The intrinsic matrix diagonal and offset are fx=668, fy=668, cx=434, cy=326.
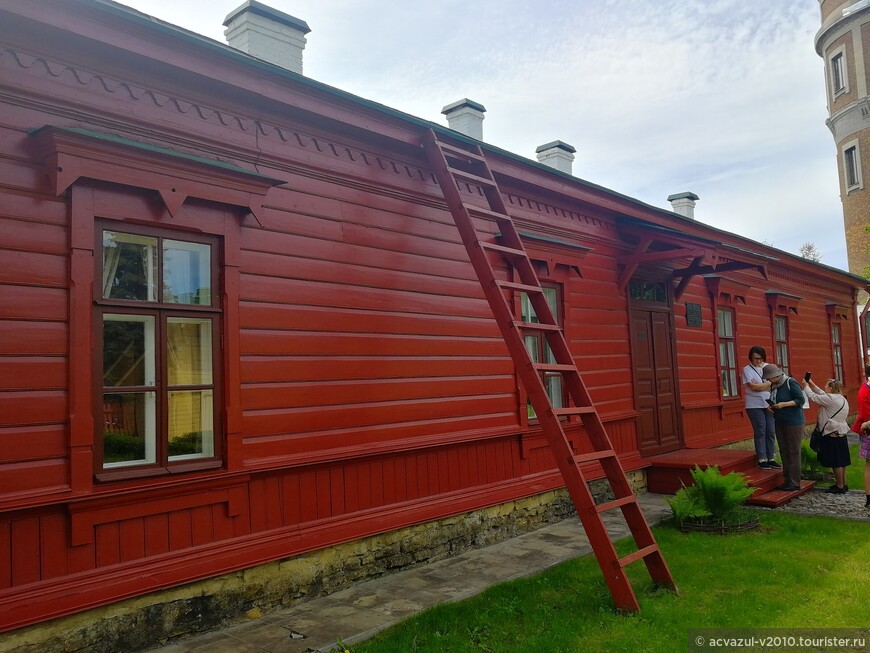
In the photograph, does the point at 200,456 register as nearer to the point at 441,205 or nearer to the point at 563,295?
the point at 441,205

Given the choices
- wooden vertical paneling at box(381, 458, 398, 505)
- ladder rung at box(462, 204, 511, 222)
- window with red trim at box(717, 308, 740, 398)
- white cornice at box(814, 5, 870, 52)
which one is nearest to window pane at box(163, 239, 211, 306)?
wooden vertical paneling at box(381, 458, 398, 505)

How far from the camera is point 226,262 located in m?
4.95

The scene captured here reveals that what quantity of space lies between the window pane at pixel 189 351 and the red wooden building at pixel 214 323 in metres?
0.02

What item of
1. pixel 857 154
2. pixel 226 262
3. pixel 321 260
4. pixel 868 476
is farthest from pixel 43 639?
pixel 857 154

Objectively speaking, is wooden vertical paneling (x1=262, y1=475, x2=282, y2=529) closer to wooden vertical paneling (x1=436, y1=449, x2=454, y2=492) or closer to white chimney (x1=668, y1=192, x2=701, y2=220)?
wooden vertical paneling (x1=436, y1=449, x2=454, y2=492)

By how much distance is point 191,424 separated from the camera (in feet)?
15.6

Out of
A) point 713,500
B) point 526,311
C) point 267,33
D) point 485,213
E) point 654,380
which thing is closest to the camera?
point 485,213

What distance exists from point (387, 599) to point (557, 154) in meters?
7.55

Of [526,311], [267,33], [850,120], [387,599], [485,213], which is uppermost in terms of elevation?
[850,120]

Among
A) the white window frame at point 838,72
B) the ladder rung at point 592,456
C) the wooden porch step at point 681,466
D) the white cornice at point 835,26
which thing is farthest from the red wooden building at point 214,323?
the white cornice at point 835,26

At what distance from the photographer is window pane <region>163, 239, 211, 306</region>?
4.68 metres

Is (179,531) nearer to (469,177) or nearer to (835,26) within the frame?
(469,177)

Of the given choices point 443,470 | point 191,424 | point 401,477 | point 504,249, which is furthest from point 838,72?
point 191,424

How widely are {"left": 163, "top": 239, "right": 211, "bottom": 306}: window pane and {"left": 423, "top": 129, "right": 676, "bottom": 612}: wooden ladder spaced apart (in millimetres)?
2197
